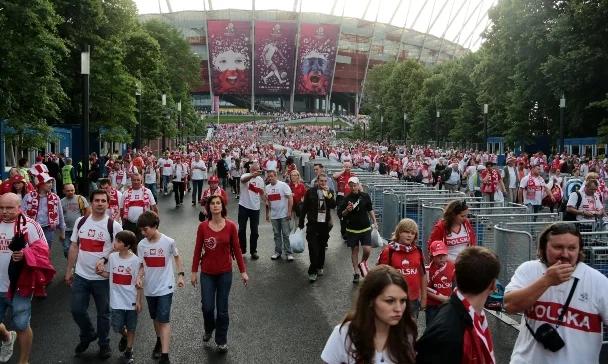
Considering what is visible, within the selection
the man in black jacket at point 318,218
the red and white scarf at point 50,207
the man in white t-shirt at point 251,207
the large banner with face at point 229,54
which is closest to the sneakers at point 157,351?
the man in black jacket at point 318,218

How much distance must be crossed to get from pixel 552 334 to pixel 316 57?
13546 cm

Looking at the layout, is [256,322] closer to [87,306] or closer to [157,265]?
[157,265]

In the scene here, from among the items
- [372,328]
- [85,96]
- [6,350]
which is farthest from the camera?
[85,96]

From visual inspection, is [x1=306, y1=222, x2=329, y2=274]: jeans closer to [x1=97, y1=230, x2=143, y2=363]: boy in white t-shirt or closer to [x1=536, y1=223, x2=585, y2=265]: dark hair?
[x1=97, y1=230, x2=143, y2=363]: boy in white t-shirt

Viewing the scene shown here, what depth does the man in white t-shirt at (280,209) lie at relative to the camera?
12.4 meters

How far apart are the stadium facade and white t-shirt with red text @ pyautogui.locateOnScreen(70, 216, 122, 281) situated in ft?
408

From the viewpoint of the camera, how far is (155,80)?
1921 inches

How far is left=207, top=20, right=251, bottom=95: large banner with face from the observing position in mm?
132000

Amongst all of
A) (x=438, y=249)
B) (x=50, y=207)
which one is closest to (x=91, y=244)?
(x=438, y=249)

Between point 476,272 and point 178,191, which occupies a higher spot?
point 476,272

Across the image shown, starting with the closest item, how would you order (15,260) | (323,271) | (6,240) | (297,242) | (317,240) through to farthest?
(15,260) → (6,240) → (317,240) → (323,271) → (297,242)

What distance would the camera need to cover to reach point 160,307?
6.56 meters

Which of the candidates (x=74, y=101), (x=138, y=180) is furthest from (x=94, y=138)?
(x=138, y=180)

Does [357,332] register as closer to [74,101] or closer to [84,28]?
[84,28]
